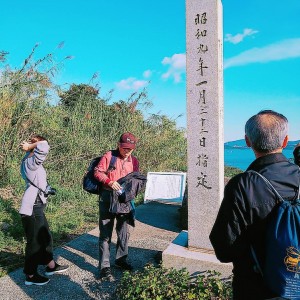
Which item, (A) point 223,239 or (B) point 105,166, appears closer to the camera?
(A) point 223,239

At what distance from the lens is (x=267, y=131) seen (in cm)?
141

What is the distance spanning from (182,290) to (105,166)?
162 centimetres

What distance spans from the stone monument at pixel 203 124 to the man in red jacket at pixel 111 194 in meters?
0.59

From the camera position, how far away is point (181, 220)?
5824mm

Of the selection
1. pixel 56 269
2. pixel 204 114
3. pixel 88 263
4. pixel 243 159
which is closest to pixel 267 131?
pixel 204 114

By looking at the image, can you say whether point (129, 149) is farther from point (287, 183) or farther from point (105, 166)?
point (287, 183)

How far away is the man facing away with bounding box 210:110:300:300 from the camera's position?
1.36 meters

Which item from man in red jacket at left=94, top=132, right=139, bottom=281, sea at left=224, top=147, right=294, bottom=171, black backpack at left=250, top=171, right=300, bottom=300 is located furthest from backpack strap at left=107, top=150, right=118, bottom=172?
black backpack at left=250, top=171, right=300, bottom=300

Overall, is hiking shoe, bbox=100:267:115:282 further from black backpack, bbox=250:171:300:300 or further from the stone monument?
black backpack, bbox=250:171:300:300

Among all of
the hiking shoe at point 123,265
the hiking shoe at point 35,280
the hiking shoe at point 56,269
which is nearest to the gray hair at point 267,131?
the hiking shoe at point 123,265

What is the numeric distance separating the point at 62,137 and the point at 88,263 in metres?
4.55

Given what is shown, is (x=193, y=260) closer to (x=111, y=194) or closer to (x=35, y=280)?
(x=111, y=194)

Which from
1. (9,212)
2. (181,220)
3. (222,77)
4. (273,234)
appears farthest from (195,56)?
(9,212)

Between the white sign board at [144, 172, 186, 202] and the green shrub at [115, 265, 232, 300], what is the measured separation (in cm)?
493
